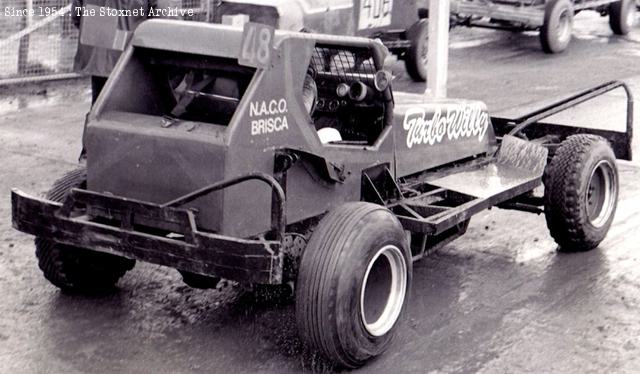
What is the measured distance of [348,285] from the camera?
4672 millimetres

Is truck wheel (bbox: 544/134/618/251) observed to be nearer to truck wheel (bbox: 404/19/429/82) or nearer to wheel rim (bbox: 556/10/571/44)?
truck wheel (bbox: 404/19/429/82)

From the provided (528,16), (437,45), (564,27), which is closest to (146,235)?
(437,45)

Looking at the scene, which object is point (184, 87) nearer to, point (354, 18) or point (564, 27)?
point (354, 18)

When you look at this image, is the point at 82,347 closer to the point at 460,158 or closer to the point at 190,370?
the point at 190,370

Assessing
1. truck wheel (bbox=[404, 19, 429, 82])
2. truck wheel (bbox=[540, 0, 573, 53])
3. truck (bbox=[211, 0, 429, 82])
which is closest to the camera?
truck (bbox=[211, 0, 429, 82])

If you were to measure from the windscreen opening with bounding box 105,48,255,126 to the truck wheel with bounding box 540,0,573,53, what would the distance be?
35.8 feet

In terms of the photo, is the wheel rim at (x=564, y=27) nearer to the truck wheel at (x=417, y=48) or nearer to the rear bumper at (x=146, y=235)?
the truck wheel at (x=417, y=48)

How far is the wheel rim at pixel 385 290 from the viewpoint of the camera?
198 inches

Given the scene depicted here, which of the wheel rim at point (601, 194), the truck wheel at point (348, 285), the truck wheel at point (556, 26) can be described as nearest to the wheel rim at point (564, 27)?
the truck wheel at point (556, 26)

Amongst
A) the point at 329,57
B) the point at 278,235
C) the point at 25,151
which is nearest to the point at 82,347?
the point at 278,235

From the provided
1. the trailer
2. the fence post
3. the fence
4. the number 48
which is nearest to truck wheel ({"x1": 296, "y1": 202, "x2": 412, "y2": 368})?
the number 48

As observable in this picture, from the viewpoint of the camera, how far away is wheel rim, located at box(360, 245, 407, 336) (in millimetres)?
5020

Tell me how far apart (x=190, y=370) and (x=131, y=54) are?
5.03 ft

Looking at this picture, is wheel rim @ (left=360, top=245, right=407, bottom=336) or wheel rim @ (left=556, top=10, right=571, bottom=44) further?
wheel rim @ (left=556, top=10, right=571, bottom=44)
